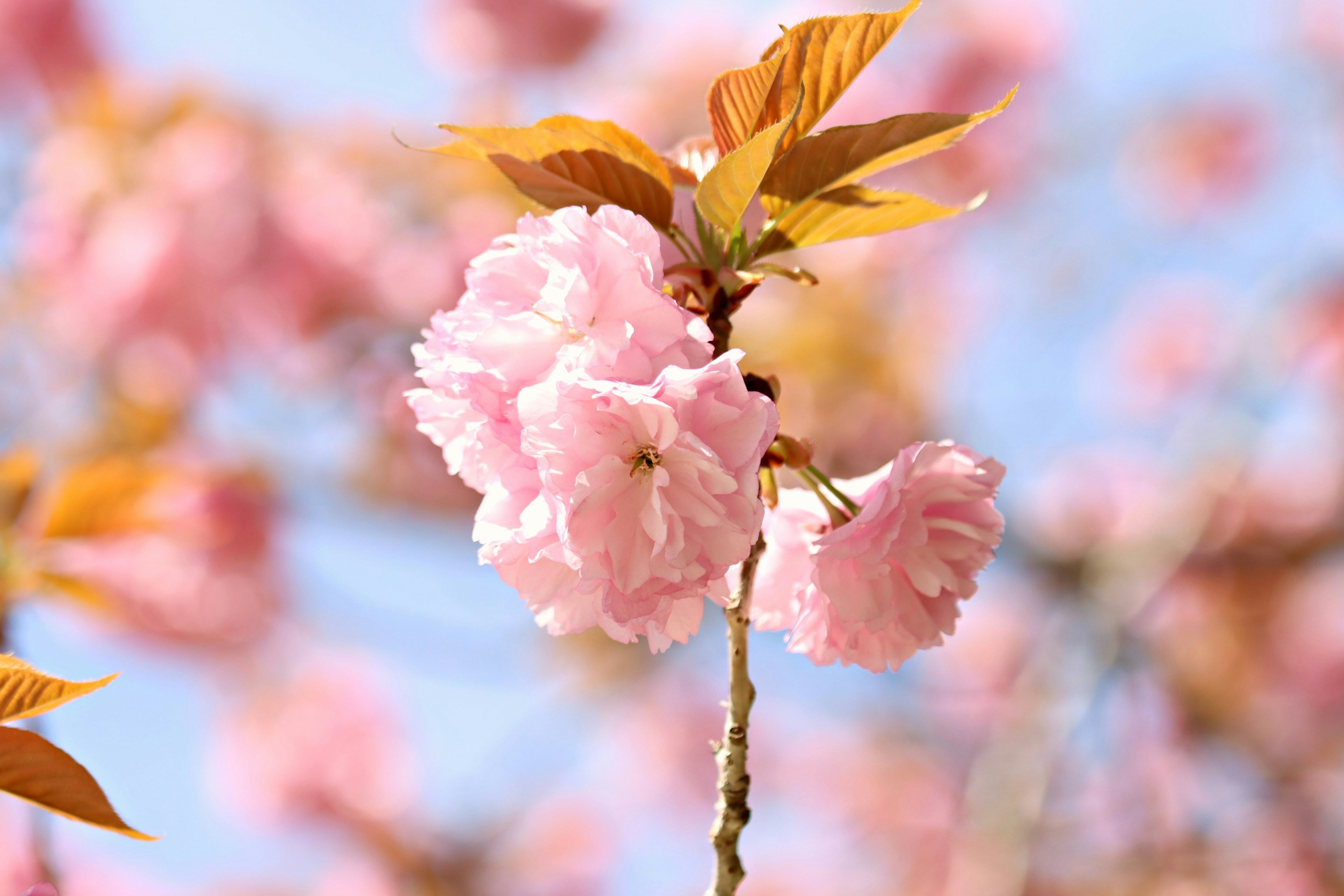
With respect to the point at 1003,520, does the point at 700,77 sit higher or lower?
higher

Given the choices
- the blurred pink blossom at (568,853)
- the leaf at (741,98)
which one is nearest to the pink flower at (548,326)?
the leaf at (741,98)

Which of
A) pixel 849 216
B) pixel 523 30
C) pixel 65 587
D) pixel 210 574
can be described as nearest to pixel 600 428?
pixel 849 216

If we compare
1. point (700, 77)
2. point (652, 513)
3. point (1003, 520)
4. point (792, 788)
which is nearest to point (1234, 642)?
point (792, 788)

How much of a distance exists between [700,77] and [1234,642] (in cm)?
304

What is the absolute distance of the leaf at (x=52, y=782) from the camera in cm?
46

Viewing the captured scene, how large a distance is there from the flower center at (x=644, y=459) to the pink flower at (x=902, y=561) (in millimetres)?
105

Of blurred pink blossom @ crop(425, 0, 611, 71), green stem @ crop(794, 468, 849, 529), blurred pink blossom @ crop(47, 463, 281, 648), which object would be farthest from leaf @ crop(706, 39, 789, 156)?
blurred pink blossom @ crop(425, 0, 611, 71)

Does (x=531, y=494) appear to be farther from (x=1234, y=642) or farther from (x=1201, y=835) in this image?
(x=1234, y=642)

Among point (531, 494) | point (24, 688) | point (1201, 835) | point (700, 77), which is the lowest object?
point (24, 688)

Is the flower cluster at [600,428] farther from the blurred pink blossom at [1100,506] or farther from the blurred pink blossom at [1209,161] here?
the blurred pink blossom at [1209,161]

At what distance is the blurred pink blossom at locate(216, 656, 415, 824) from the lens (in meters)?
3.87

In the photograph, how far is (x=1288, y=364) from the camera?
2246 mm

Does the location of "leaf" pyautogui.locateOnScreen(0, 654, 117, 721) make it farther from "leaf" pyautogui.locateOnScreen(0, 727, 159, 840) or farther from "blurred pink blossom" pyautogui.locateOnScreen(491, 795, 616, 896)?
"blurred pink blossom" pyautogui.locateOnScreen(491, 795, 616, 896)

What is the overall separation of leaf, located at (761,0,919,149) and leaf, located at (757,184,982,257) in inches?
2.2
